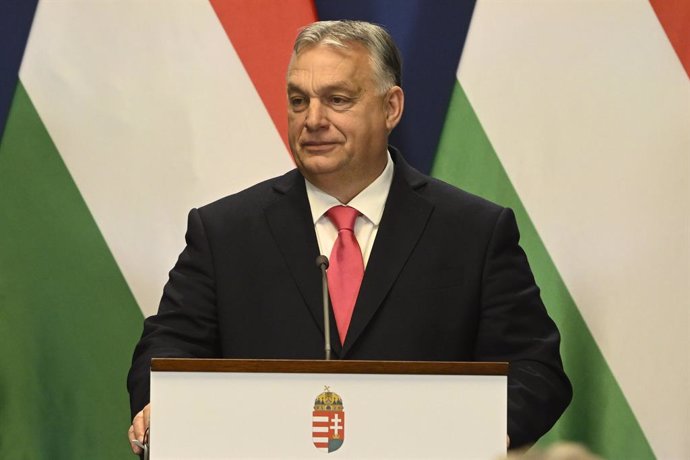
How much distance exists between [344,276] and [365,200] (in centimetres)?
27

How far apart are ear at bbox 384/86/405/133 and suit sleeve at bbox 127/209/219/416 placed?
58 centimetres

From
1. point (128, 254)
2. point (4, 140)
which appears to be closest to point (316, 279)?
point (128, 254)

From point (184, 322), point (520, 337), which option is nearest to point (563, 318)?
point (520, 337)

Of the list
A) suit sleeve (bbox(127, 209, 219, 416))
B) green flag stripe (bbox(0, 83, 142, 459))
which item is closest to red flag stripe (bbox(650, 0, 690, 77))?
suit sleeve (bbox(127, 209, 219, 416))

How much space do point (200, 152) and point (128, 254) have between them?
39cm

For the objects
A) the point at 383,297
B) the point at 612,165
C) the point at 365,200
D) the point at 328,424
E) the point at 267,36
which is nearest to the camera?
the point at 328,424

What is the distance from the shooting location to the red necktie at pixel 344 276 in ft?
10.2

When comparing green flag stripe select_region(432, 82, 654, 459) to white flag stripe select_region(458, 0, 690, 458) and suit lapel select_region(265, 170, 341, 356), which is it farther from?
suit lapel select_region(265, 170, 341, 356)

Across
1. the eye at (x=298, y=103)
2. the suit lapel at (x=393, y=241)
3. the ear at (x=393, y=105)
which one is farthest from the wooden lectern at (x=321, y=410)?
the ear at (x=393, y=105)

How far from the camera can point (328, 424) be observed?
2.29 meters

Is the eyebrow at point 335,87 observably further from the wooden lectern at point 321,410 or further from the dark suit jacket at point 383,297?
the wooden lectern at point 321,410

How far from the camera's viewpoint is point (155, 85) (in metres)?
4.03

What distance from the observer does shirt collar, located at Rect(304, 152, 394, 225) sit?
329 cm

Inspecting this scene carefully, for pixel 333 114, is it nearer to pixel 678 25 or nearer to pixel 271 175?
pixel 271 175
